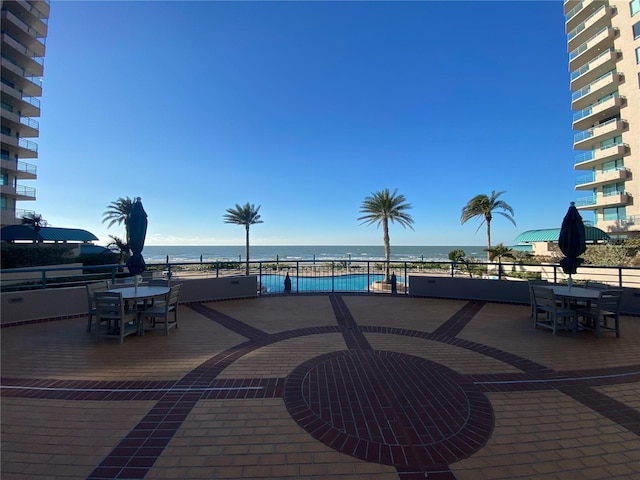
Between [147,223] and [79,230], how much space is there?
29.6m

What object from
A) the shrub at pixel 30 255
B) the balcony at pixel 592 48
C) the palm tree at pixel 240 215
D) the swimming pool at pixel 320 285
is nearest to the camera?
the swimming pool at pixel 320 285

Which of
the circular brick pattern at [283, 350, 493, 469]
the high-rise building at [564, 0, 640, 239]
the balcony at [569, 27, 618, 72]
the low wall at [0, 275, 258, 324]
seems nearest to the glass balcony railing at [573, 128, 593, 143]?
the high-rise building at [564, 0, 640, 239]

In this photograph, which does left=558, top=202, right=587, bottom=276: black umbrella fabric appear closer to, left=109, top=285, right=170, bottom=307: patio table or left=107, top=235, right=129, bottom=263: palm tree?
left=109, top=285, right=170, bottom=307: patio table

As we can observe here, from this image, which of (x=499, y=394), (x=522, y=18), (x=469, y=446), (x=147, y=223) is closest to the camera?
(x=469, y=446)

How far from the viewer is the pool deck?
2.05m

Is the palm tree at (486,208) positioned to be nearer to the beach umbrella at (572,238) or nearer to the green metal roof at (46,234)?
the beach umbrella at (572,238)

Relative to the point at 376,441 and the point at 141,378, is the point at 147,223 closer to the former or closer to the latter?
the point at 141,378

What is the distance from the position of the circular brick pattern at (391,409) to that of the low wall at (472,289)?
5.07 meters

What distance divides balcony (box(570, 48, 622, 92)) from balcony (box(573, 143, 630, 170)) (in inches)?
303

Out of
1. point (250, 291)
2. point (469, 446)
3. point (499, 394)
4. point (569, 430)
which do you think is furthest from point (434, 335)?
point (250, 291)

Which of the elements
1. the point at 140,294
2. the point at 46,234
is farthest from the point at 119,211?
the point at 140,294

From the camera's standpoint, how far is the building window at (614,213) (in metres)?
25.5

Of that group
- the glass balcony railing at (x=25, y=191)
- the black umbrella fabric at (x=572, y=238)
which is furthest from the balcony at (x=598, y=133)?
the glass balcony railing at (x=25, y=191)

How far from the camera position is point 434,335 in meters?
5.11
